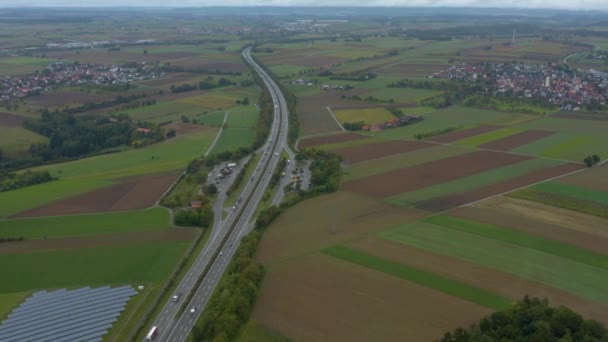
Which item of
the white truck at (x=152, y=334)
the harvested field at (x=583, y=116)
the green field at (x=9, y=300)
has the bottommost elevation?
the green field at (x=9, y=300)

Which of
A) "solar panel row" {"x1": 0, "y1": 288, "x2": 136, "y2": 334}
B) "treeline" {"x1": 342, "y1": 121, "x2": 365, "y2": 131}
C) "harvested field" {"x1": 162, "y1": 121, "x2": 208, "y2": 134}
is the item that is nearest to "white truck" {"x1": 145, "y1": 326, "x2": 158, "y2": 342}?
"solar panel row" {"x1": 0, "y1": 288, "x2": 136, "y2": 334}

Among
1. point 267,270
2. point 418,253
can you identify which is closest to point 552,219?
point 418,253

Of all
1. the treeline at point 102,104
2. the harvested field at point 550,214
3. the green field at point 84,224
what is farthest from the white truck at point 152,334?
the treeline at point 102,104

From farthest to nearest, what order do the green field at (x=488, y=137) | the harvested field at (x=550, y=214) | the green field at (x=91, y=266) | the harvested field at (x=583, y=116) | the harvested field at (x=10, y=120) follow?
the harvested field at (x=10, y=120), the harvested field at (x=583, y=116), the green field at (x=488, y=137), the harvested field at (x=550, y=214), the green field at (x=91, y=266)

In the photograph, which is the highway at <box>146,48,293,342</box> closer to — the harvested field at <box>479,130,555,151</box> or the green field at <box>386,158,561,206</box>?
the green field at <box>386,158,561,206</box>

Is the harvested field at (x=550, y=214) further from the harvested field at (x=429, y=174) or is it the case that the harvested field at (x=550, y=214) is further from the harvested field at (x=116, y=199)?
the harvested field at (x=116, y=199)
